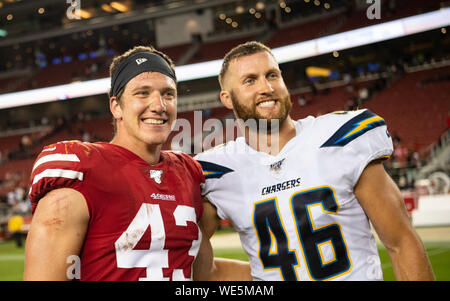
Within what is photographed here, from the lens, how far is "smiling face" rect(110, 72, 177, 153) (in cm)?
189

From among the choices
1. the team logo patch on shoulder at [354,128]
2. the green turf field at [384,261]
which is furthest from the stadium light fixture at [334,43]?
the team logo patch on shoulder at [354,128]

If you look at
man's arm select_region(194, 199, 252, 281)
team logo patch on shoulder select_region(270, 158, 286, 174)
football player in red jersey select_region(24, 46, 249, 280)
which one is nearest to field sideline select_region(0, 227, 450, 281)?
man's arm select_region(194, 199, 252, 281)

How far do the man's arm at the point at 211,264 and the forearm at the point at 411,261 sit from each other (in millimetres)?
770

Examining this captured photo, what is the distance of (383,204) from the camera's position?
1806 millimetres

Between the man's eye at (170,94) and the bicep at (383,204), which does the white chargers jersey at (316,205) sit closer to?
the bicep at (383,204)

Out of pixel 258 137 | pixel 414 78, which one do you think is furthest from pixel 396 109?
pixel 258 137

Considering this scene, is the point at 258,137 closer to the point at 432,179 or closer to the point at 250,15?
the point at 432,179

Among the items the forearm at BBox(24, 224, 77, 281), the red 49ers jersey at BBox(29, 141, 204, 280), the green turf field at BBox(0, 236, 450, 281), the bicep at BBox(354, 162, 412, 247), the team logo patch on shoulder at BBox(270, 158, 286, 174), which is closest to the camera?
the forearm at BBox(24, 224, 77, 281)

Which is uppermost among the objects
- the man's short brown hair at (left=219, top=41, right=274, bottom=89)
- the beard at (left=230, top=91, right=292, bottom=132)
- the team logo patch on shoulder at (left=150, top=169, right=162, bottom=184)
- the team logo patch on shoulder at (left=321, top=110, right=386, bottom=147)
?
the man's short brown hair at (left=219, top=41, right=274, bottom=89)

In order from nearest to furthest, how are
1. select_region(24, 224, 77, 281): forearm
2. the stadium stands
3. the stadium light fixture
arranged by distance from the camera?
select_region(24, 224, 77, 281): forearm < the stadium stands < the stadium light fixture

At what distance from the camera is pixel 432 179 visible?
1085cm

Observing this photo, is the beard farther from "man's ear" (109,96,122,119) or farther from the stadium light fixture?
the stadium light fixture

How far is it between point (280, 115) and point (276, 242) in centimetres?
57

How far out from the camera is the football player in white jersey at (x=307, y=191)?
1.83m
